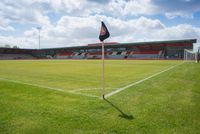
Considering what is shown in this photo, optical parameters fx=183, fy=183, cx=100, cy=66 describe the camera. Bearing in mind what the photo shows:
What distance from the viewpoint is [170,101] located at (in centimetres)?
557

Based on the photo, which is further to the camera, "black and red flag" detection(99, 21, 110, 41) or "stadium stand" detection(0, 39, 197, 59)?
"stadium stand" detection(0, 39, 197, 59)

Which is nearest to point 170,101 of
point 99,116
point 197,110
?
point 197,110

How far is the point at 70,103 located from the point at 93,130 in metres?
1.88

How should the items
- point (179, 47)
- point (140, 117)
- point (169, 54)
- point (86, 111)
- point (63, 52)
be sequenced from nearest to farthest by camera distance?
point (140, 117), point (86, 111), point (179, 47), point (169, 54), point (63, 52)

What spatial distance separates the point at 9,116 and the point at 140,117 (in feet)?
10.1

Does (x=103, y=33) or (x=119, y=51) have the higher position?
(x=119, y=51)

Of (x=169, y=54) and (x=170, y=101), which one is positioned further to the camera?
(x=169, y=54)

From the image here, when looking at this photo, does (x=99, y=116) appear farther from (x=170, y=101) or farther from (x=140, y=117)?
(x=170, y=101)

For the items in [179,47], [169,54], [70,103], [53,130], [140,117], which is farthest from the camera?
[169,54]

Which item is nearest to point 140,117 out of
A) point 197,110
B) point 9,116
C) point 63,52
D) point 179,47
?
point 197,110

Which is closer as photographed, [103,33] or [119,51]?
[103,33]

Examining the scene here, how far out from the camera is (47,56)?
365ft

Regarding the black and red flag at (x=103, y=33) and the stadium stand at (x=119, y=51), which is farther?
the stadium stand at (x=119, y=51)

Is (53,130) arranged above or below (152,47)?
below
